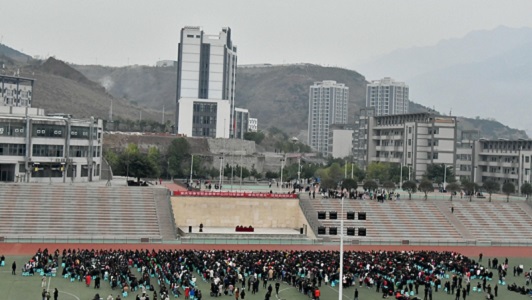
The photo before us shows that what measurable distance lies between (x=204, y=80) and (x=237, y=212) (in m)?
74.3

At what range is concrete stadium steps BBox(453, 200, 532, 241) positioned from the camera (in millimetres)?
65531

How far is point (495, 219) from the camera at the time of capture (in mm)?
69188

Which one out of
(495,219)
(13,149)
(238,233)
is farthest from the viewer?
(13,149)

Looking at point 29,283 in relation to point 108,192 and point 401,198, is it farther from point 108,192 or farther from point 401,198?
point 401,198

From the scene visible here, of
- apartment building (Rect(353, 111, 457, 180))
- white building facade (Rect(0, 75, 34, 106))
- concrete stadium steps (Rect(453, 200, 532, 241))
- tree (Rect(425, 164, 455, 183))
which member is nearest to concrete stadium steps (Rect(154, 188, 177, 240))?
concrete stadium steps (Rect(453, 200, 532, 241))

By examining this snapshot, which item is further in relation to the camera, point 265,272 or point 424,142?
point 424,142

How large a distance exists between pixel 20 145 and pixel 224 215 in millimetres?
22527

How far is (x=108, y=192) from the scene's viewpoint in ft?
213

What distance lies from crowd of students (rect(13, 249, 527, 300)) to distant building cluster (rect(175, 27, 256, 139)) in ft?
289

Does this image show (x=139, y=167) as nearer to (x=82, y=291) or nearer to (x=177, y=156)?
(x=177, y=156)

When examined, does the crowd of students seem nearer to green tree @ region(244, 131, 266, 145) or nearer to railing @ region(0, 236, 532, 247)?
railing @ region(0, 236, 532, 247)

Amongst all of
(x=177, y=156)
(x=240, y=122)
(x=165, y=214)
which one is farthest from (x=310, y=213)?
(x=240, y=122)

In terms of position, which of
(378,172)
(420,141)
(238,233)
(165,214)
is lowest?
(238,233)

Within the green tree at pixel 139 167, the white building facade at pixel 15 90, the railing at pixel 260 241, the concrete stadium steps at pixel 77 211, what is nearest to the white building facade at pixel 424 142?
the railing at pixel 260 241
